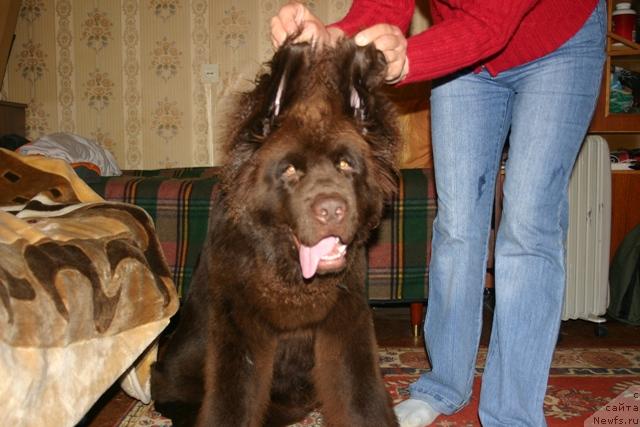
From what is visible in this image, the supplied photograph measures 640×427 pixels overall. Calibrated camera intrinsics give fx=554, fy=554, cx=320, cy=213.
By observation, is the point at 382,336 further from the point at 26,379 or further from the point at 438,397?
the point at 26,379

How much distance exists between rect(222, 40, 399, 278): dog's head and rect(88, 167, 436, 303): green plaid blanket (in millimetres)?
1245

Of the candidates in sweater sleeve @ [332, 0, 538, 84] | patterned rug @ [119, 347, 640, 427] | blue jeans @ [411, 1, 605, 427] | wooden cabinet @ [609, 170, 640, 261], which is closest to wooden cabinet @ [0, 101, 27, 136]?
patterned rug @ [119, 347, 640, 427]

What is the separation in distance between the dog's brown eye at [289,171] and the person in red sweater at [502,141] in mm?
317

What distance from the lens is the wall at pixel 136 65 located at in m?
5.22

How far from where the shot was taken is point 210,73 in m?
5.27

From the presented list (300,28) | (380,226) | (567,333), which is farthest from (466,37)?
(567,333)

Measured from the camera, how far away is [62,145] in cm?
403

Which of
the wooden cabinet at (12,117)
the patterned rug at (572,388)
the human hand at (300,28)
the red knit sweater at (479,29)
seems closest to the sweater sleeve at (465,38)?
the red knit sweater at (479,29)

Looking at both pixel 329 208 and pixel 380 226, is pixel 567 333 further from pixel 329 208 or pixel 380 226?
pixel 329 208

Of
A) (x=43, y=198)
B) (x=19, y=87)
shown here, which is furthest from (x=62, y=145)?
(x=43, y=198)

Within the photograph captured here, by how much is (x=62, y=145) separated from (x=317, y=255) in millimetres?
3290

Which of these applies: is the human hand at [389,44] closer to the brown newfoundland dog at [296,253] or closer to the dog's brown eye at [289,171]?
the brown newfoundland dog at [296,253]

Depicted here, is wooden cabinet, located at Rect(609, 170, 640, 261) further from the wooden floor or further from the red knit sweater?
the red knit sweater

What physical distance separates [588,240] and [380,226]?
54.9 inches
